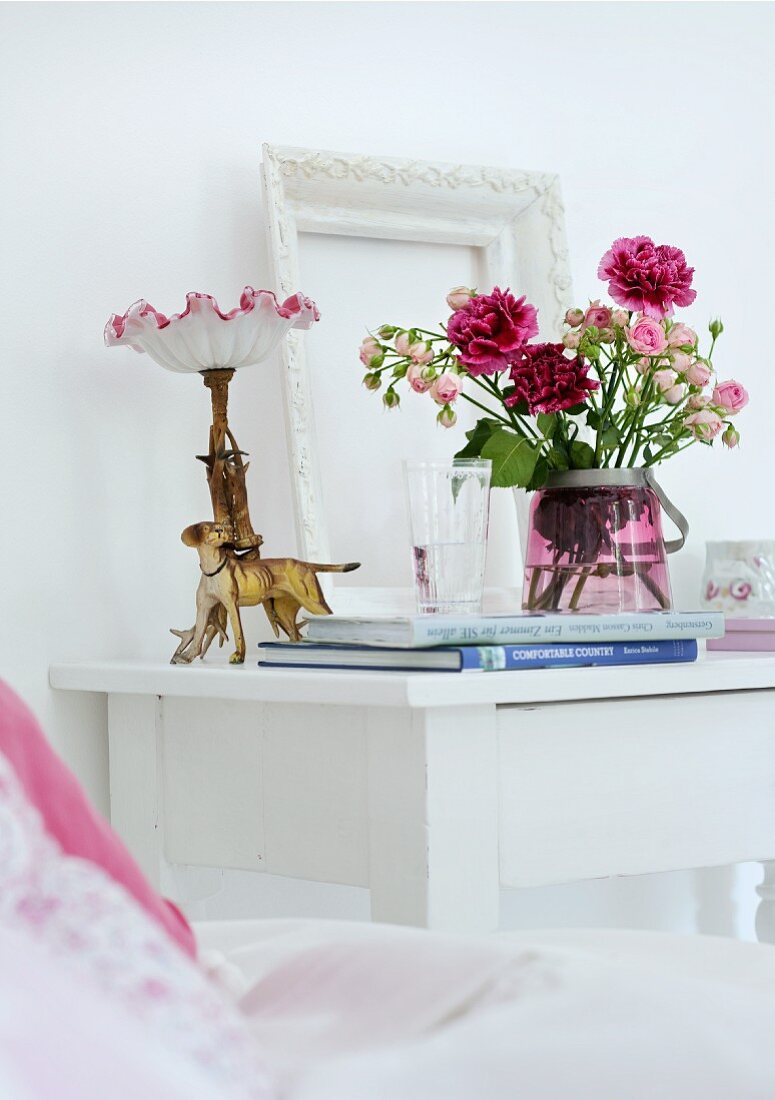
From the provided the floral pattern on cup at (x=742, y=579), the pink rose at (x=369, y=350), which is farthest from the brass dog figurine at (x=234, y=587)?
the floral pattern on cup at (x=742, y=579)

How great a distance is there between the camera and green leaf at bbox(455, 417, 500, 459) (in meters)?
1.26

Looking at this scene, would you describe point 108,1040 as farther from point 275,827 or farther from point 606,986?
point 275,827

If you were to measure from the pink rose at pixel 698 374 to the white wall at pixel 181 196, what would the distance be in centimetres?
36

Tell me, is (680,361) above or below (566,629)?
above

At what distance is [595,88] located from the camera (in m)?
1.60

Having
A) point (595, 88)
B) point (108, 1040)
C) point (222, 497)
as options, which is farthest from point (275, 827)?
point (595, 88)

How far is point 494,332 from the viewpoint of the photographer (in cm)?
120

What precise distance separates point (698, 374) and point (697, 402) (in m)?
0.04

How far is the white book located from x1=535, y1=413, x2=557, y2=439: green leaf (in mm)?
264

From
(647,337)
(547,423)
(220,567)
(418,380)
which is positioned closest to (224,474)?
(220,567)

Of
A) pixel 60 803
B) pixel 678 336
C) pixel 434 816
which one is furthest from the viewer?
pixel 678 336

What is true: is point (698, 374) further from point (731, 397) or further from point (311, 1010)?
point (311, 1010)

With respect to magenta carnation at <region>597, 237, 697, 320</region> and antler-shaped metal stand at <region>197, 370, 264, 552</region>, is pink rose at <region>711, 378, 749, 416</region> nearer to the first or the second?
magenta carnation at <region>597, 237, 697, 320</region>

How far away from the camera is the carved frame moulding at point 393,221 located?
1302mm
